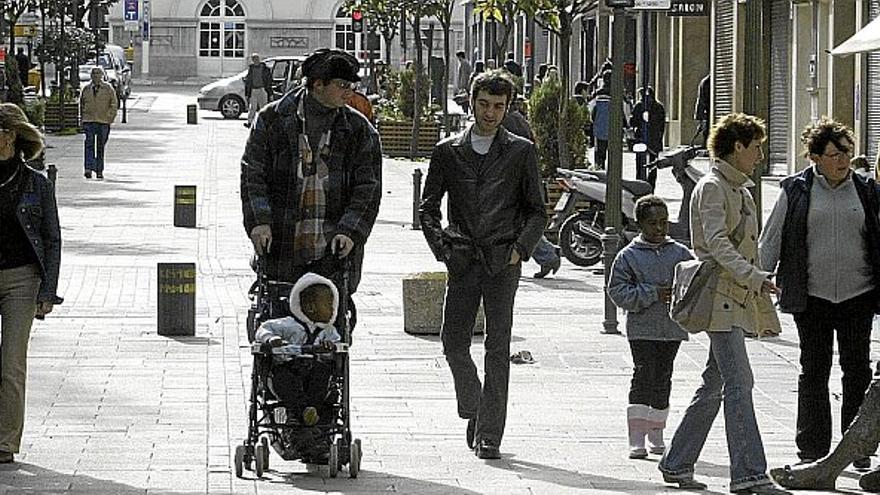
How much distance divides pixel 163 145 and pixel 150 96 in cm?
3211

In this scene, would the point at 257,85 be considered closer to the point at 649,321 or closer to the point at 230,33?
the point at 649,321

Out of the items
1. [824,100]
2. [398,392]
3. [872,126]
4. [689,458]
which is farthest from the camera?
[824,100]

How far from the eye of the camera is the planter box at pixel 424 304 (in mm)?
14367

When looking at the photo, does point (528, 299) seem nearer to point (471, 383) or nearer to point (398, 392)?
point (398, 392)

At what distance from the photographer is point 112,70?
210 ft

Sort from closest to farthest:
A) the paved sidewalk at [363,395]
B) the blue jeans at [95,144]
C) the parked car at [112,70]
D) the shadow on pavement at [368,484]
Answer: the shadow on pavement at [368,484] < the paved sidewalk at [363,395] < the blue jeans at [95,144] < the parked car at [112,70]

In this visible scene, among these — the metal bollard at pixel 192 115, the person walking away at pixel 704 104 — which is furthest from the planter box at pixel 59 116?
the person walking away at pixel 704 104

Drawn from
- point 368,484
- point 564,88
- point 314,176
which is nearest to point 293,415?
point 368,484

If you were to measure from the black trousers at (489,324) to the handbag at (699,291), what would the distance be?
3.72 ft

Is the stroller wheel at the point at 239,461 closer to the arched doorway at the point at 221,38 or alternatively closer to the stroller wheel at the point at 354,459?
the stroller wheel at the point at 354,459

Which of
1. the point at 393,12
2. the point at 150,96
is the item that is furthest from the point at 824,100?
the point at 150,96

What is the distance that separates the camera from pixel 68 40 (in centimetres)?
5078

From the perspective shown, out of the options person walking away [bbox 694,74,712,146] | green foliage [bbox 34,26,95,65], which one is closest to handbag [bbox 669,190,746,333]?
person walking away [bbox 694,74,712,146]

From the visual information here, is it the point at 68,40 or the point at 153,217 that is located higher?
the point at 68,40
